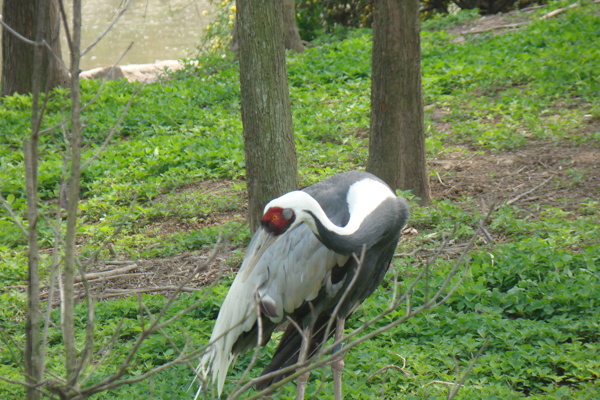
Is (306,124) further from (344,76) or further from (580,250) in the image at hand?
(580,250)

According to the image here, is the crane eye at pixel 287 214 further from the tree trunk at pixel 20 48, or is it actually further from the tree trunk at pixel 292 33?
the tree trunk at pixel 292 33

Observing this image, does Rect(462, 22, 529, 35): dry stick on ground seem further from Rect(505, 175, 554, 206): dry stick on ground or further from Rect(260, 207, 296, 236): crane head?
Rect(260, 207, 296, 236): crane head

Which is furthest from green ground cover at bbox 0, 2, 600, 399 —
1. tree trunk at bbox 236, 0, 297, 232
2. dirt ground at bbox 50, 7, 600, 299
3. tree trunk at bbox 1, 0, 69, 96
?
tree trunk at bbox 236, 0, 297, 232

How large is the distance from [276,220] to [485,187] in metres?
3.29

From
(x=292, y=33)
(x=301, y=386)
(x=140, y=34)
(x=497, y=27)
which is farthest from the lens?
(x=140, y=34)

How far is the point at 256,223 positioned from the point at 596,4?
820 centimetres

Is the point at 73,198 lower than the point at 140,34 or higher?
lower

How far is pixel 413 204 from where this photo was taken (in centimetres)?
567

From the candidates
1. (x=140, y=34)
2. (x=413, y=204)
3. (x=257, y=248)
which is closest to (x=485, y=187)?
(x=413, y=204)

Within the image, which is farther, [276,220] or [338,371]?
[338,371]

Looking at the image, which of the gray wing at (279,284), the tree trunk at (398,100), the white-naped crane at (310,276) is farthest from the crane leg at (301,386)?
the tree trunk at (398,100)

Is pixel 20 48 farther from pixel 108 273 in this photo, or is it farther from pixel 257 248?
pixel 257 248

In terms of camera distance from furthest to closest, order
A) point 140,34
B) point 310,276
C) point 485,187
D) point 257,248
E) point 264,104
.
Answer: point 140,34 < point 485,187 < point 264,104 < point 310,276 < point 257,248

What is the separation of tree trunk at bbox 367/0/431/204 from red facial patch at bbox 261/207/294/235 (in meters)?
2.68
